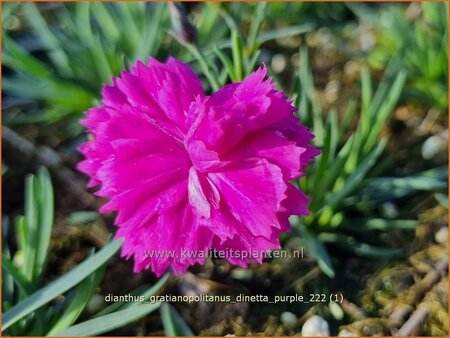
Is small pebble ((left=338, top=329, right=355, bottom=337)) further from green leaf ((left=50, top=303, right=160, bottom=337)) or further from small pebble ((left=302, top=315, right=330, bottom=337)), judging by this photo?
green leaf ((left=50, top=303, right=160, bottom=337))

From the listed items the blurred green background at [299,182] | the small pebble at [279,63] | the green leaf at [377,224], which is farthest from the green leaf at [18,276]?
the small pebble at [279,63]

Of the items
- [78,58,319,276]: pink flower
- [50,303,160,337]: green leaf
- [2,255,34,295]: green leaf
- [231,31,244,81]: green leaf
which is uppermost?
[231,31,244,81]: green leaf

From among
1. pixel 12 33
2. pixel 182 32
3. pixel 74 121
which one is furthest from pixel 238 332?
pixel 12 33

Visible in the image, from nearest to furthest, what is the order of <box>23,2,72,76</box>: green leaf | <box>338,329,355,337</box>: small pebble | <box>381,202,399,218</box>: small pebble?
<box>338,329,355,337</box>: small pebble, <box>381,202,399,218</box>: small pebble, <box>23,2,72,76</box>: green leaf

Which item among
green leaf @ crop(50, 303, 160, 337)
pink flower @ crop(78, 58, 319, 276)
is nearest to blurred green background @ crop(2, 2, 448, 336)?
green leaf @ crop(50, 303, 160, 337)

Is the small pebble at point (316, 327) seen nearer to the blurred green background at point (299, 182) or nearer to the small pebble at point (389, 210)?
the blurred green background at point (299, 182)

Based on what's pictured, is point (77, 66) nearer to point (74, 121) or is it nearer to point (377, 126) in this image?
point (74, 121)
